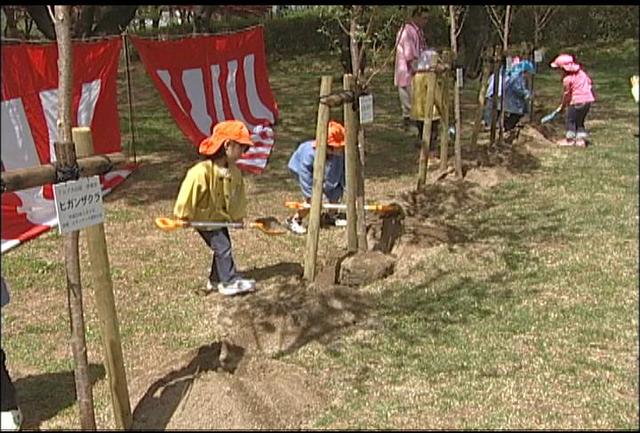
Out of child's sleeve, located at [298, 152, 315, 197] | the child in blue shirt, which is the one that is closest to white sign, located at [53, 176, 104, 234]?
the child in blue shirt

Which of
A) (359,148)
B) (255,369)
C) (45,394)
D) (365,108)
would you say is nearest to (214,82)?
(359,148)

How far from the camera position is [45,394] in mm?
3574

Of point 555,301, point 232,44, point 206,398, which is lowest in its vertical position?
point 555,301

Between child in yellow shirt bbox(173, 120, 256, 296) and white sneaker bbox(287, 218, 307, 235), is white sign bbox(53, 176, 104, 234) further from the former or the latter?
white sneaker bbox(287, 218, 307, 235)

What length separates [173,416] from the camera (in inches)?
94.3

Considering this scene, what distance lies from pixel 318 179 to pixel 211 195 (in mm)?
650

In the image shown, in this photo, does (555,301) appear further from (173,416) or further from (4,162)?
(4,162)

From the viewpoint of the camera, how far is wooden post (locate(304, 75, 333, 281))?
183 inches

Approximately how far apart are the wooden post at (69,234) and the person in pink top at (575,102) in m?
7.28

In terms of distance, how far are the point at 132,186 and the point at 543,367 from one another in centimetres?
528

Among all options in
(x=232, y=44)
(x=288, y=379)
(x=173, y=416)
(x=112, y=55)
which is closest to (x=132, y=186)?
(x=112, y=55)

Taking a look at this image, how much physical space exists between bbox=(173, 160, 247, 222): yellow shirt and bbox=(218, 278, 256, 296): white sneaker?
0.38 m

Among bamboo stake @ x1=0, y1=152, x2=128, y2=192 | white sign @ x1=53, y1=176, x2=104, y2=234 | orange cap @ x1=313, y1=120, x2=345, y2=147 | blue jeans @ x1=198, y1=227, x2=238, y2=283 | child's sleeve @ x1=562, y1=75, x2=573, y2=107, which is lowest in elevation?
blue jeans @ x1=198, y1=227, x2=238, y2=283

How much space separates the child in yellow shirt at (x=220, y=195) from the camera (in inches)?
184
